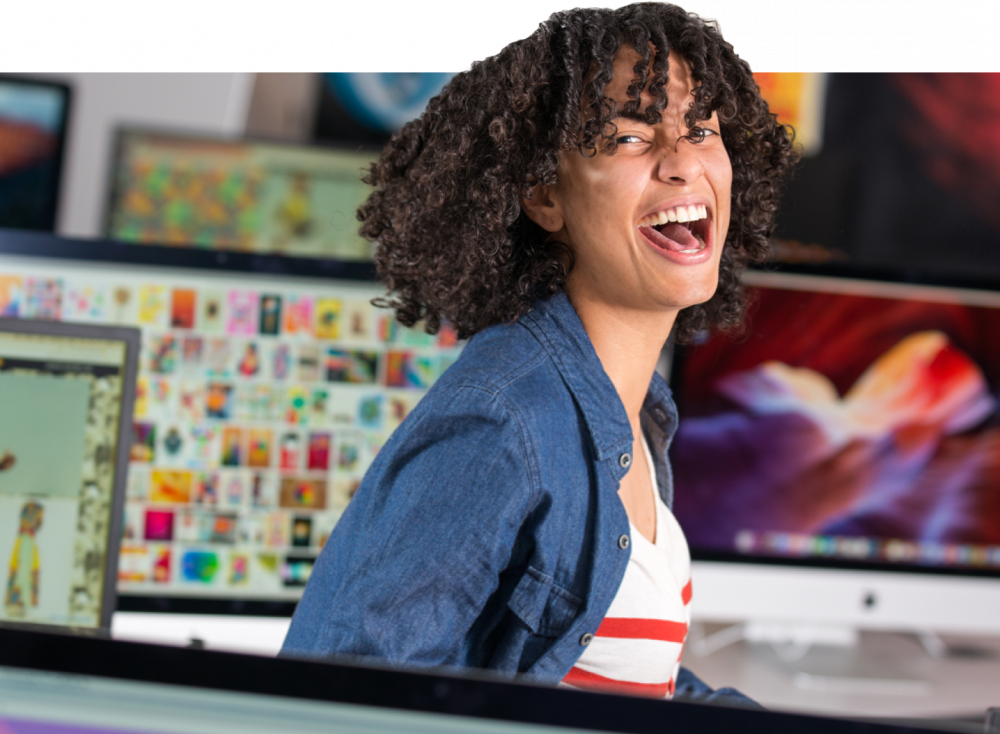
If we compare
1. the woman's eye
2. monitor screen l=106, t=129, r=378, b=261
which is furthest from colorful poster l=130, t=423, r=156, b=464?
monitor screen l=106, t=129, r=378, b=261

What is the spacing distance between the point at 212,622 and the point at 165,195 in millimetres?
1191

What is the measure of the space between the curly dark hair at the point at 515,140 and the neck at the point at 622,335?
4cm

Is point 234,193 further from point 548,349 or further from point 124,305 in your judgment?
point 548,349

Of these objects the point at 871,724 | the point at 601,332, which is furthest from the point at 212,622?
the point at 871,724

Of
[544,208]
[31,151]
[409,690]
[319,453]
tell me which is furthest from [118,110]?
[409,690]

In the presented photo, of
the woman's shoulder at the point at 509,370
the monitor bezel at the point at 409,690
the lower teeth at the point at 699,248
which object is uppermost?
the lower teeth at the point at 699,248

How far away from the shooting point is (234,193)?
1.80 m

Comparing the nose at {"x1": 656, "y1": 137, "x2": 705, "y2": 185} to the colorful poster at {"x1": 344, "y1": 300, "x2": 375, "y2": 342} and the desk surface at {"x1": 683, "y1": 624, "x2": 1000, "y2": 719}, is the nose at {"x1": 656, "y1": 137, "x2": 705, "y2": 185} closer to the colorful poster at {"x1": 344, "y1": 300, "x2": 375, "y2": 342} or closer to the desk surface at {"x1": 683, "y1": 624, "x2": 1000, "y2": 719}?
the colorful poster at {"x1": 344, "y1": 300, "x2": 375, "y2": 342}

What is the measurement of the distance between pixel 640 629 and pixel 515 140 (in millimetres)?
366

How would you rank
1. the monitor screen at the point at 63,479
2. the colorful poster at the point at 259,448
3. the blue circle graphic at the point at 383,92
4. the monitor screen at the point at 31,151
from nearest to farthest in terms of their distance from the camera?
the monitor screen at the point at 63,479 < the colorful poster at the point at 259,448 < the monitor screen at the point at 31,151 < the blue circle graphic at the point at 383,92

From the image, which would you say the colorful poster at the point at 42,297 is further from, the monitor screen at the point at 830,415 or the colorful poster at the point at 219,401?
the monitor screen at the point at 830,415

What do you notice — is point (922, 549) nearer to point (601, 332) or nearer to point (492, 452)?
point (601, 332)

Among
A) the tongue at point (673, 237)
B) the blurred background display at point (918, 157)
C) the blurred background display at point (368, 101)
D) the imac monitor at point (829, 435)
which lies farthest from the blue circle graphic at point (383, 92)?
the tongue at point (673, 237)

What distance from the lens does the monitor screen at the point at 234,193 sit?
5.83 ft
